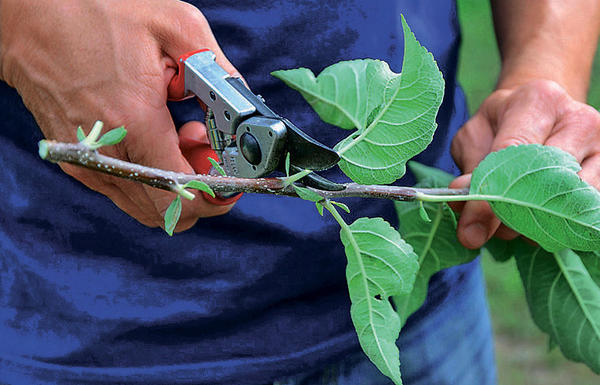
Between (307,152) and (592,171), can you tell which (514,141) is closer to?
→ (592,171)

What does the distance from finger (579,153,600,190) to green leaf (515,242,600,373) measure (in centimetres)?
12

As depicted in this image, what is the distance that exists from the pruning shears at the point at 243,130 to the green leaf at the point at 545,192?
21 cm

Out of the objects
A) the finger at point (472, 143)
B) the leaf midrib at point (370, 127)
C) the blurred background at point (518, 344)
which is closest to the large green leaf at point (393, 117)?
the leaf midrib at point (370, 127)

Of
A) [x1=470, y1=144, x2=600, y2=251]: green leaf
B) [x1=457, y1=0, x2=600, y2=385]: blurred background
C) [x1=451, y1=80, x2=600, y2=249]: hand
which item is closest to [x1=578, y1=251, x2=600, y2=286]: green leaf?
[x1=451, y1=80, x2=600, y2=249]: hand

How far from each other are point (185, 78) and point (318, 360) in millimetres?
545

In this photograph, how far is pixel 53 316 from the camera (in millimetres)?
1101

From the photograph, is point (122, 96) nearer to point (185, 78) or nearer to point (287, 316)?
point (185, 78)

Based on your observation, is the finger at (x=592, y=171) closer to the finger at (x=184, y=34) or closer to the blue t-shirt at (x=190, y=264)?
the blue t-shirt at (x=190, y=264)

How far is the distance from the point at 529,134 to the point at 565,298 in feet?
0.97

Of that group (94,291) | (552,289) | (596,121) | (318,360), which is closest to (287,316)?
(318,360)

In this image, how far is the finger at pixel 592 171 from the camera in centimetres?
101

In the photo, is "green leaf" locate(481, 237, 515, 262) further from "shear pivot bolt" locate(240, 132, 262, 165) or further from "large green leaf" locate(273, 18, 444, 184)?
"shear pivot bolt" locate(240, 132, 262, 165)

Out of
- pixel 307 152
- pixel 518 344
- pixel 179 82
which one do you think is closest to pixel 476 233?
pixel 307 152

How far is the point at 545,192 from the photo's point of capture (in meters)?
0.83
